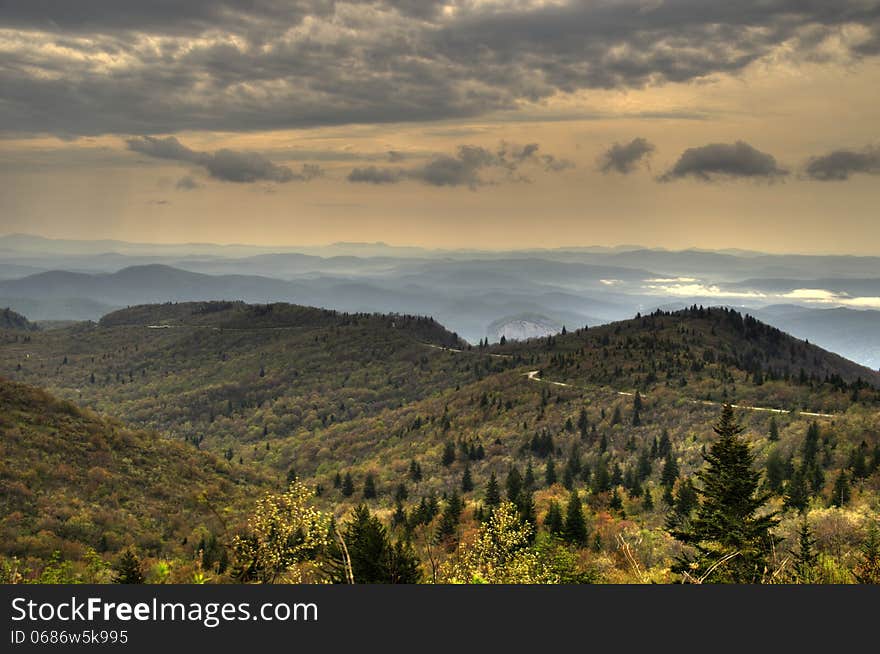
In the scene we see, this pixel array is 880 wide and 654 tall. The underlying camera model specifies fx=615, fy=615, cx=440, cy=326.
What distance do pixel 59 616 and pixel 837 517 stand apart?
49459 mm

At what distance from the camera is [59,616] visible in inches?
640

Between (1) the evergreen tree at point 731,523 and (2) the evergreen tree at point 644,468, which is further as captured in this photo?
(2) the evergreen tree at point 644,468

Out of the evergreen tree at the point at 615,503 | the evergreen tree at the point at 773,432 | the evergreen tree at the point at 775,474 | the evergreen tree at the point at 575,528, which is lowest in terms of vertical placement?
the evergreen tree at the point at 615,503

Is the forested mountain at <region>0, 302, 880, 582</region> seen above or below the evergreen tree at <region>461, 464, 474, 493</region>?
above

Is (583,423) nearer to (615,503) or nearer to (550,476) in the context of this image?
(550,476)

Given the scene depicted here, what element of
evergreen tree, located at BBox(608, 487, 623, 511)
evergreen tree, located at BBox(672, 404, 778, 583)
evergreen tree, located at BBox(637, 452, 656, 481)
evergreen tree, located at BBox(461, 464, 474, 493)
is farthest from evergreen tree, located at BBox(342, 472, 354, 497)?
evergreen tree, located at BBox(672, 404, 778, 583)

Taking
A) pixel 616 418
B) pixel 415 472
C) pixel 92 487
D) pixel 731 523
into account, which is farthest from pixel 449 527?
pixel 616 418

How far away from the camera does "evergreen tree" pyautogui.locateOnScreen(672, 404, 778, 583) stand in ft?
101

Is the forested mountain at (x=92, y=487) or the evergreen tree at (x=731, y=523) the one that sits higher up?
the evergreen tree at (x=731, y=523)

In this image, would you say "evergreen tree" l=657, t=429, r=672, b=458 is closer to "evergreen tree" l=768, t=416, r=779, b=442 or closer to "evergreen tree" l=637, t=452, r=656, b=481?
"evergreen tree" l=637, t=452, r=656, b=481

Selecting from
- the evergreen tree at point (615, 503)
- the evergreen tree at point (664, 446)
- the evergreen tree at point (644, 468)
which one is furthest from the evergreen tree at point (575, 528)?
the evergreen tree at point (664, 446)

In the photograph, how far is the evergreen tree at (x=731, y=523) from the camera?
101 ft

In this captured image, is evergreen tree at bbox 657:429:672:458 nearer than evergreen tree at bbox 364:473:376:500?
Yes

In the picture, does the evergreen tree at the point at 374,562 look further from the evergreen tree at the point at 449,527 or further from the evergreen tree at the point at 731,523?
the evergreen tree at the point at 449,527
